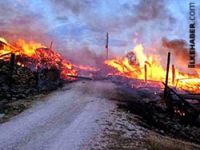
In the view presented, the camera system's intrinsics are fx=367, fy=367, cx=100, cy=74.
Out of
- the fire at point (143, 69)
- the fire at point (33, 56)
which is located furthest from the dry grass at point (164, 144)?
the fire at point (143, 69)

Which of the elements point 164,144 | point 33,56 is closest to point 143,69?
point 33,56

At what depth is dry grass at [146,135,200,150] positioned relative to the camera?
13127mm

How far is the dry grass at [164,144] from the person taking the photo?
43.1 feet

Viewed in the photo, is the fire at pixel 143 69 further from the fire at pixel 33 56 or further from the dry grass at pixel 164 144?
the dry grass at pixel 164 144

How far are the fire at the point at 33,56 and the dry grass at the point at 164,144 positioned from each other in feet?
56.6

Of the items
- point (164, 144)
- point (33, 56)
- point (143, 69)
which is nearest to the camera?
point (164, 144)

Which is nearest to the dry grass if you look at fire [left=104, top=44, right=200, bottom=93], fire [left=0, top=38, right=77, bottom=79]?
fire [left=0, top=38, right=77, bottom=79]

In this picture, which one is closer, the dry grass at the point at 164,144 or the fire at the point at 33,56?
the dry grass at the point at 164,144

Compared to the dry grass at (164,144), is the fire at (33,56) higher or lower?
higher

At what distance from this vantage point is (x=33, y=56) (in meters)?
35.6

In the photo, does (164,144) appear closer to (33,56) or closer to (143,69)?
(33,56)

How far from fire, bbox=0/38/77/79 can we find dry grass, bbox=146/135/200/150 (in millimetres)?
17263

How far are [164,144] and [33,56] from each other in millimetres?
24067

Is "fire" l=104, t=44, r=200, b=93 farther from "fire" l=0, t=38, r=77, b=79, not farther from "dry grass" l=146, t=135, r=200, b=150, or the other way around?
"dry grass" l=146, t=135, r=200, b=150
